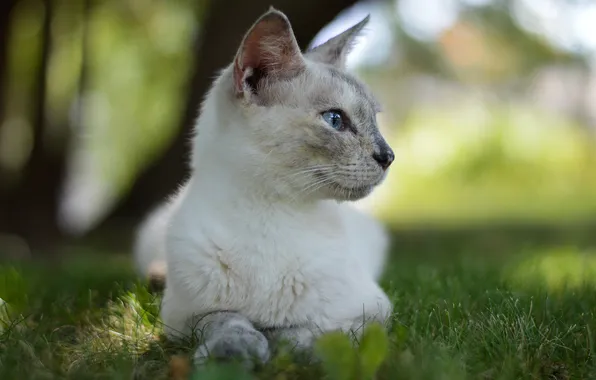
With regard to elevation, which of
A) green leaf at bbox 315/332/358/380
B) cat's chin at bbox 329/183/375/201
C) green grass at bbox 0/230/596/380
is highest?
green leaf at bbox 315/332/358/380

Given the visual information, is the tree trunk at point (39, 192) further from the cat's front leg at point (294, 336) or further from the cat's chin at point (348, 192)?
the cat's front leg at point (294, 336)

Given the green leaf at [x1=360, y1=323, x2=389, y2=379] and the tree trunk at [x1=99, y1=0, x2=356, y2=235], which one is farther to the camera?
the tree trunk at [x1=99, y1=0, x2=356, y2=235]

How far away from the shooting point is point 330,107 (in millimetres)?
2348

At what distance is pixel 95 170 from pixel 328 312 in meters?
11.7

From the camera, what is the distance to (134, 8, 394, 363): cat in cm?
214

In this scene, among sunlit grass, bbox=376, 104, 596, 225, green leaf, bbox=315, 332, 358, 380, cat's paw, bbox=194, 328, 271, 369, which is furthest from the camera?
sunlit grass, bbox=376, 104, 596, 225

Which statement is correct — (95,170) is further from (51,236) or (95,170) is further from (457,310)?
(457,310)

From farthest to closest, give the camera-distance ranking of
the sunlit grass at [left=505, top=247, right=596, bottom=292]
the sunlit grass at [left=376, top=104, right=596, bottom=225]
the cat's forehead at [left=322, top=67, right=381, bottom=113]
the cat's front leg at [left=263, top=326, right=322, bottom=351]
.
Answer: the sunlit grass at [left=376, top=104, right=596, bottom=225], the sunlit grass at [left=505, top=247, right=596, bottom=292], the cat's forehead at [left=322, top=67, right=381, bottom=113], the cat's front leg at [left=263, top=326, right=322, bottom=351]

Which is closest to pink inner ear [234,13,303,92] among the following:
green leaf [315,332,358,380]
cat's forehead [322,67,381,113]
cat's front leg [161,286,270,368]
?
cat's forehead [322,67,381,113]

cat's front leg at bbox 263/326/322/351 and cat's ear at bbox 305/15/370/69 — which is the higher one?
cat's ear at bbox 305/15/370/69

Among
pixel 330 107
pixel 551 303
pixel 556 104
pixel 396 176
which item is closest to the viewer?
pixel 330 107

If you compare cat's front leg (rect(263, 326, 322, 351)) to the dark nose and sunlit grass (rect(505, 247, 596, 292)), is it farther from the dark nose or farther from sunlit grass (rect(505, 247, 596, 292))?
sunlit grass (rect(505, 247, 596, 292))

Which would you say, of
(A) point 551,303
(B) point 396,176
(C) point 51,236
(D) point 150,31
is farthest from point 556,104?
(A) point 551,303

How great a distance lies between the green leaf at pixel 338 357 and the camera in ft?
5.22
